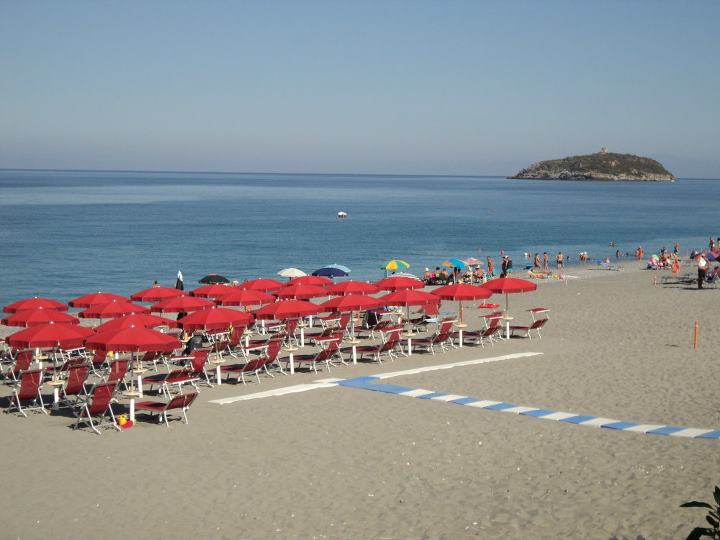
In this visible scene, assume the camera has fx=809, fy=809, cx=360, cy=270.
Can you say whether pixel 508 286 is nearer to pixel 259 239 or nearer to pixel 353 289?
pixel 353 289

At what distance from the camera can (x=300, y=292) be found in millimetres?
17734

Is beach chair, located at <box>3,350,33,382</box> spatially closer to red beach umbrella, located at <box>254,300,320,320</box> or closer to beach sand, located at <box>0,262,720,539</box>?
beach sand, located at <box>0,262,720,539</box>

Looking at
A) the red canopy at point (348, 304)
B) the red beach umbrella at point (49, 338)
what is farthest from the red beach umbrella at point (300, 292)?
the red beach umbrella at point (49, 338)

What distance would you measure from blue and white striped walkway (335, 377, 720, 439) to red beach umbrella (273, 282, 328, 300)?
406 centimetres

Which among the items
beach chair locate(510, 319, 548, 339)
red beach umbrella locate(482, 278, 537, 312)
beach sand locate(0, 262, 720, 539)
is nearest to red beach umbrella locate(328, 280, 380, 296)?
red beach umbrella locate(482, 278, 537, 312)

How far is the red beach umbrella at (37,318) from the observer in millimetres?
14531

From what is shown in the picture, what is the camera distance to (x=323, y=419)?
446 inches

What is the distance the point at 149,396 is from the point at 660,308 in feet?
51.2

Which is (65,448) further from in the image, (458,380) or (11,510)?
(458,380)

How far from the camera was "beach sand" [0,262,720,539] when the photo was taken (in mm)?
7680

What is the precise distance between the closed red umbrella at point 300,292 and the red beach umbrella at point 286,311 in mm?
2156

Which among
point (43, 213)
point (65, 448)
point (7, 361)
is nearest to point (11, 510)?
point (65, 448)

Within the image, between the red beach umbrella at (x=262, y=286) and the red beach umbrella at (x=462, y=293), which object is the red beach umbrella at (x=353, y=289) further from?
the red beach umbrella at (x=462, y=293)

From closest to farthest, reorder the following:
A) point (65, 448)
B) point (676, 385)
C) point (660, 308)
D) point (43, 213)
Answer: point (65, 448), point (676, 385), point (660, 308), point (43, 213)
